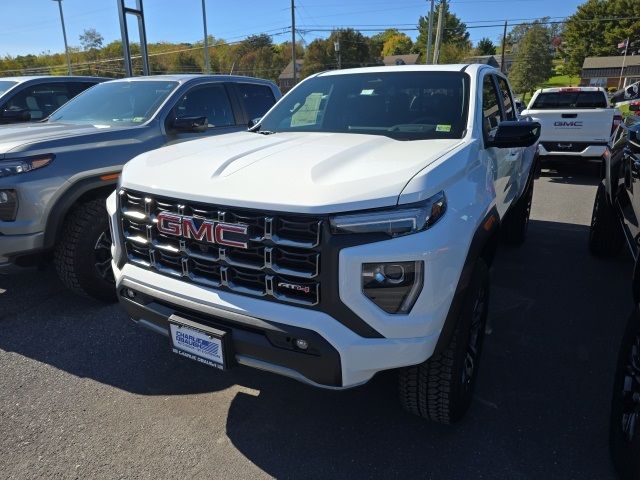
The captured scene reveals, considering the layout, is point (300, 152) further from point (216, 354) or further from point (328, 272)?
point (216, 354)

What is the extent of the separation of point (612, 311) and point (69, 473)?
4036mm

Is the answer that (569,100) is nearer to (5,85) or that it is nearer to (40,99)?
(40,99)

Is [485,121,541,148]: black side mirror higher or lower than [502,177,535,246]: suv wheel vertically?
higher

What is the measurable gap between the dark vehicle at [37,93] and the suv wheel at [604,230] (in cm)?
673

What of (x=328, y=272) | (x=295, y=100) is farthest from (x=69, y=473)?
(x=295, y=100)

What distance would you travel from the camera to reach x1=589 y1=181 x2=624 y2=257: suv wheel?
4.78 meters

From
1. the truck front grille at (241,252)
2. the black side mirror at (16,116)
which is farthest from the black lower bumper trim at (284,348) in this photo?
the black side mirror at (16,116)

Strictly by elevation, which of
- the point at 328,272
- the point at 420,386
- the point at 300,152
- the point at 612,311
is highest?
the point at 300,152

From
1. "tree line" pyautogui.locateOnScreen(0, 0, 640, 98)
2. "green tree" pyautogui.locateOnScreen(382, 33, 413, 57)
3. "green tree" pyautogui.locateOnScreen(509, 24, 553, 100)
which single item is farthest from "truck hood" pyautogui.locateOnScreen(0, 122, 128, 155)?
"green tree" pyautogui.locateOnScreen(382, 33, 413, 57)

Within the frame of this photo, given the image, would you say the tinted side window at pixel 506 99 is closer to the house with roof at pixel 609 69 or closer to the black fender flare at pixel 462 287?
the black fender flare at pixel 462 287

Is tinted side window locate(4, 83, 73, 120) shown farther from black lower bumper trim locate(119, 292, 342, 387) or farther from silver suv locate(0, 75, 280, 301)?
black lower bumper trim locate(119, 292, 342, 387)

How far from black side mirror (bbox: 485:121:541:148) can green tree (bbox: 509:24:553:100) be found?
67.8 metres

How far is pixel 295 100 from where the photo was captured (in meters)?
3.97

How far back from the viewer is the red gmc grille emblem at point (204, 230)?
2.11 meters
